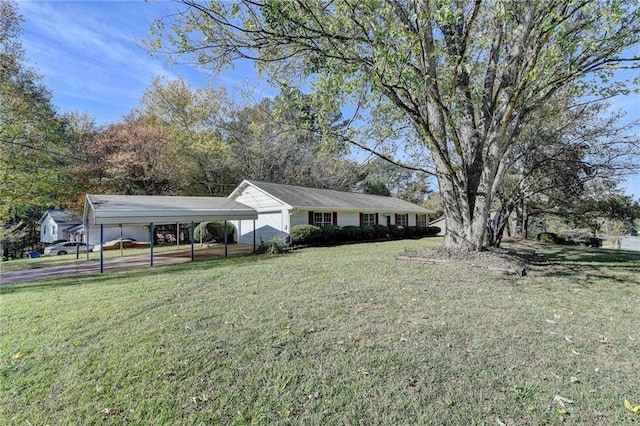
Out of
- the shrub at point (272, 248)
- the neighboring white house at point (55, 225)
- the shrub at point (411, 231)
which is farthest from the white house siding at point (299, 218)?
the neighboring white house at point (55, 225)

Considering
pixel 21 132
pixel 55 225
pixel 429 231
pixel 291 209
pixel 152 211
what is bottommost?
pixel 429 231

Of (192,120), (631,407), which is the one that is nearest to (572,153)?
(631,407)

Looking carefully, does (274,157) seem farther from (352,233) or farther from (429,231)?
(429,231)

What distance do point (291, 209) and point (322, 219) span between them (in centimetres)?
292

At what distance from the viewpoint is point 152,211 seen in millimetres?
11055

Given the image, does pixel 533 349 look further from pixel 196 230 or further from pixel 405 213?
pixel 405 213

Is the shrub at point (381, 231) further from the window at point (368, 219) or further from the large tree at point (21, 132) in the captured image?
the large tree at point (21, 132)

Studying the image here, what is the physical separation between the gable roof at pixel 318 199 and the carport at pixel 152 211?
310 cm

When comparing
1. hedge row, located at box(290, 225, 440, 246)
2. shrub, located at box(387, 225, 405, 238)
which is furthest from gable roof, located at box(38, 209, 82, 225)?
shrub, located at box(387, 225, 405, 238)

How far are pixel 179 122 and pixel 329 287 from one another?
22.5m

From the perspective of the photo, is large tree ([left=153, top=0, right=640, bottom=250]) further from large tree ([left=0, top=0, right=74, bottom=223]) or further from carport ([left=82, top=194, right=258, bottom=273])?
large tree ([left=0, top=0, right=74, bottom=223])

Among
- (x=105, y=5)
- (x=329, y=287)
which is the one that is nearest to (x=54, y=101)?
(x=105, y=5)

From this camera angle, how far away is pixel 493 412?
2.45 metres

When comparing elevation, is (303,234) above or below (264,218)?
below
